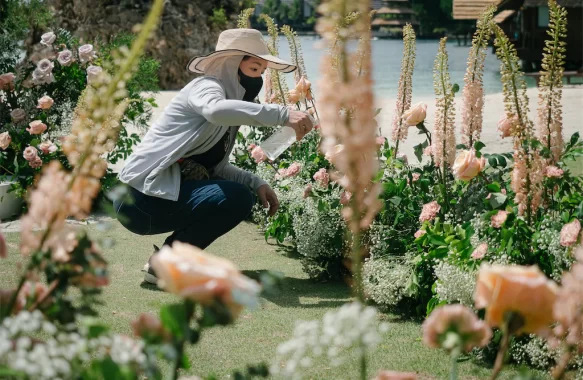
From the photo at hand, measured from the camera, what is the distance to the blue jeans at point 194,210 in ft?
12.9

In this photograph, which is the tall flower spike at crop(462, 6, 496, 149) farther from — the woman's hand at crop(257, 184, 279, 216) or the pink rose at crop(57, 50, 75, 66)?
the pink rose at crop(57, 50, 75, 66)

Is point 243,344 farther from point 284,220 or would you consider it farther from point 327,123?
point 327,123

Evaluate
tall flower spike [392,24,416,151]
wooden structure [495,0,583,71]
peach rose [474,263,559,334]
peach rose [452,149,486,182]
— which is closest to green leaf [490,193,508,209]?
peach rose [452,149,486,182]

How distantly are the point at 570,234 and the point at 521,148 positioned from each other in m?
0.38

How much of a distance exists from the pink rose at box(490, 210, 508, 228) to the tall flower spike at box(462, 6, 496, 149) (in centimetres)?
84

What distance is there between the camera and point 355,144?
97cm

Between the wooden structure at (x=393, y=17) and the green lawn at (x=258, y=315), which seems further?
the wooden structure at (x=393, y=17)

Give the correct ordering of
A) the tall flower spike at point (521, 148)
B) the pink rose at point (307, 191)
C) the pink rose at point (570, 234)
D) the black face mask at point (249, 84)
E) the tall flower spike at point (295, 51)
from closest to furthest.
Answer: the pink rose at point (570, 234) → the tall flower spike at point (521, 148) → the black face mask at point (249, 84) → the pink rose at point (307, 191) → the tall flower spike at point (295, 51)

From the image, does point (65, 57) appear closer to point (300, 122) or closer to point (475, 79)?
point (300, 122)

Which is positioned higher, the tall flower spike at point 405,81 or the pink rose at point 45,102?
the tall flower spike at point 405,81

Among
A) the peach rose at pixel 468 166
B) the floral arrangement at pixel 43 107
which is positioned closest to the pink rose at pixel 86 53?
the floral arrangement at pixel 43 107

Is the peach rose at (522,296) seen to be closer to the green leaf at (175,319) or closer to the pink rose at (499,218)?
the green leaf at (175,319)

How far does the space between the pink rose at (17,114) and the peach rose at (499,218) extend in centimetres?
416

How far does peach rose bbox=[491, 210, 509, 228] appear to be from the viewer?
2.87 metres
